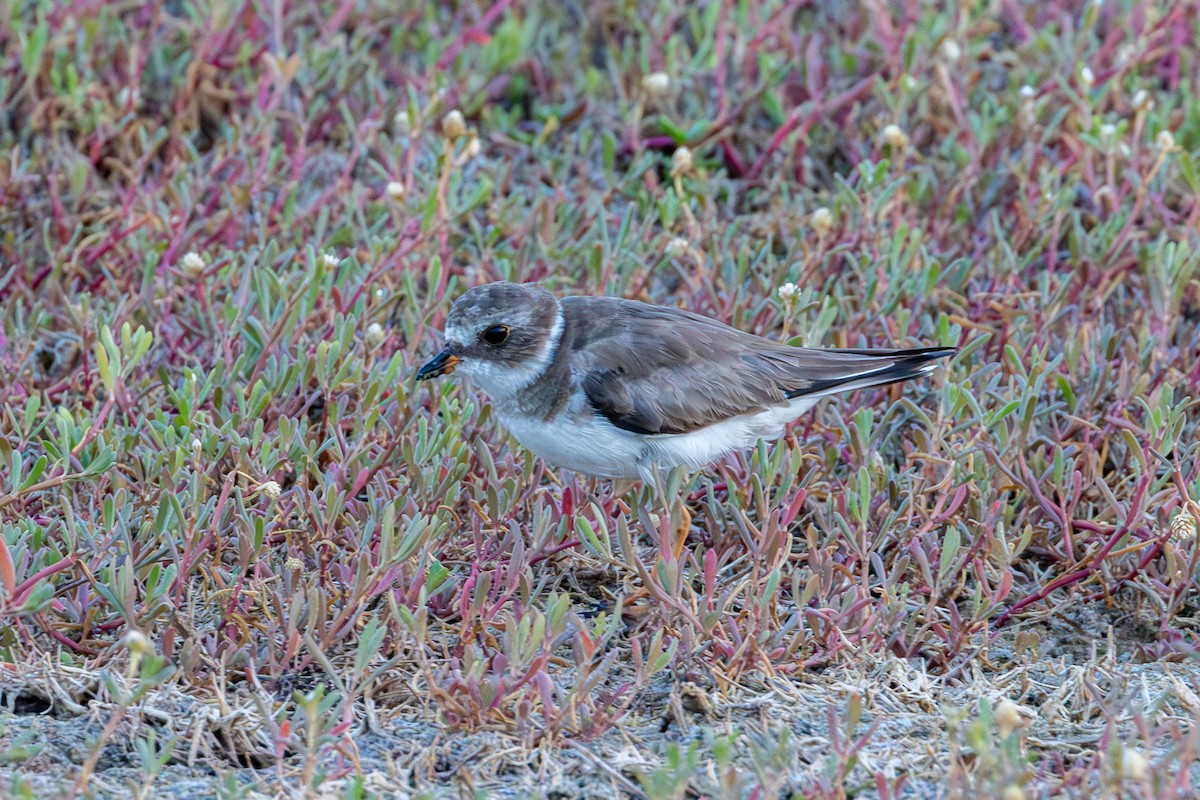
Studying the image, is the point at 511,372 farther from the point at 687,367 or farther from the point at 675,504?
the point at 675,504

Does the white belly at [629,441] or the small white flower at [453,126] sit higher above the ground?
the small white flower at [453,126]

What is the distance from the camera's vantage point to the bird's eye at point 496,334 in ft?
16.2

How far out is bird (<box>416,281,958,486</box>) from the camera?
15.7 feet

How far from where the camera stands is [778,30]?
7715mm

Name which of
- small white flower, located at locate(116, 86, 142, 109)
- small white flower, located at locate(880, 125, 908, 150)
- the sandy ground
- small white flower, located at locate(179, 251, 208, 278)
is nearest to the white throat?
the sandy ground

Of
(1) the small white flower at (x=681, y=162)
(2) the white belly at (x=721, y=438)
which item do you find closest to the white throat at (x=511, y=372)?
(2) the white belly at (x=721, y=438)

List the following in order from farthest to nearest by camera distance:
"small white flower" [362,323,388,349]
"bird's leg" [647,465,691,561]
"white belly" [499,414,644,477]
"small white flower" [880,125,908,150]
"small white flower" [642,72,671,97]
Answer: "small white flower" [642,72,671,97] → "small white flower" [880,125,908,150] → "small white flower" [362,323,388,349] → "white belly" [499,414,644,477] → "bird's leg" [647,465,691,561]

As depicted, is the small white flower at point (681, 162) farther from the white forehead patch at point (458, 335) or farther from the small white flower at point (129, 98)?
the small white flower at point (129, 98)

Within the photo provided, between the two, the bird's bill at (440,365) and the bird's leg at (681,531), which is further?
the bird's bill at (440,365)

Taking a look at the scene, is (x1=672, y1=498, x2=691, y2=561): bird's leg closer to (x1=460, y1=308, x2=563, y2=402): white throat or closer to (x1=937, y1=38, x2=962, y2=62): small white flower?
(x1=460, y1=308, x2=563, y2=402): white throat

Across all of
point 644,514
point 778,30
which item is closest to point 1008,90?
point 778,30

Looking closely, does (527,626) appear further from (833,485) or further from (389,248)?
(389,248)

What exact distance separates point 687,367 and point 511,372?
23.5 inches

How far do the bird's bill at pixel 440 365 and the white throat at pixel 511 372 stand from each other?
0.13ft
